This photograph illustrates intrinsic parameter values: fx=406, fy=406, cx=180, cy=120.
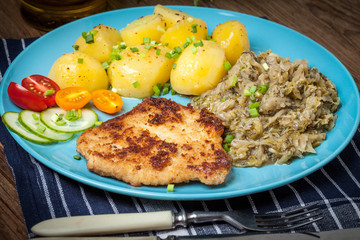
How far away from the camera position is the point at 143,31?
169 inches

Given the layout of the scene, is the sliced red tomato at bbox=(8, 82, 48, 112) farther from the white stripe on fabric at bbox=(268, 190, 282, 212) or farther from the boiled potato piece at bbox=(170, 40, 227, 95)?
the white stripe on fabric at bbox=(268, 190, 282, 212)

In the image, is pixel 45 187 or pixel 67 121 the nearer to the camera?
pixel 45 187

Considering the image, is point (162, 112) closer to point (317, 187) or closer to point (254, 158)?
point (254, 158)

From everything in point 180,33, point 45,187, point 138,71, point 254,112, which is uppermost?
point 180,33

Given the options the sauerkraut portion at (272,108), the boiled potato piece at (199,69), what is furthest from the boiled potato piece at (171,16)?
the sauerkraut portion at (272,108)

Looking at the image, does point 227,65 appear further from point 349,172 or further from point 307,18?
point 307,18

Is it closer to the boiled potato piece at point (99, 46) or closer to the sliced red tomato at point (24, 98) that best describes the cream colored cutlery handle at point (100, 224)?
the sliced red tomato at point (24, 98)

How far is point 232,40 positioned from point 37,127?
2120 mm

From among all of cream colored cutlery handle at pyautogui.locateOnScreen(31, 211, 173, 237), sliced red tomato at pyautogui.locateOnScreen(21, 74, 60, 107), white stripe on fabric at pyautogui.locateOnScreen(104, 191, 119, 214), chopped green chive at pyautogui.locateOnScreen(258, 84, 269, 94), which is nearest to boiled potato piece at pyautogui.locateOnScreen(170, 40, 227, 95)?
chopped green chive at pyautogui.locateOnScreen(258, 84, 269, 94)

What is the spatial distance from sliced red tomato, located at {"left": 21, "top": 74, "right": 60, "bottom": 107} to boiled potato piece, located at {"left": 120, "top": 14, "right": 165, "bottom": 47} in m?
0.98

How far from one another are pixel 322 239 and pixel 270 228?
35 centimetres

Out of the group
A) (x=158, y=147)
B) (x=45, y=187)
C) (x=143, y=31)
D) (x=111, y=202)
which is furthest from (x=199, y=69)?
(x=45, y=187)

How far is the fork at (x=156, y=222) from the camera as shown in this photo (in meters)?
2.65

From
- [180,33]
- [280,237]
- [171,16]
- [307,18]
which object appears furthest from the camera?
[307,18]
